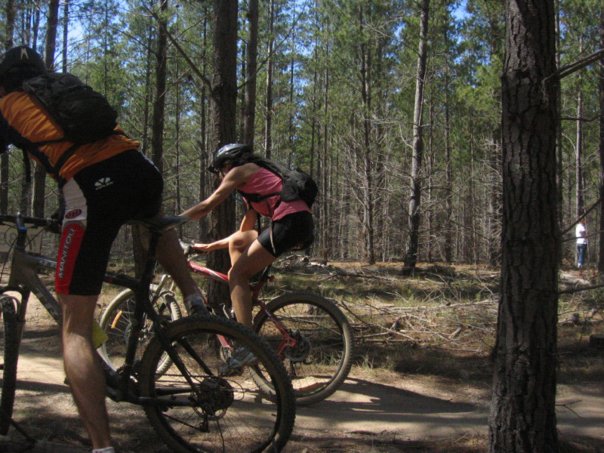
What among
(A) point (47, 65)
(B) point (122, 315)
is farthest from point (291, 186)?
(A) point (47, 65)

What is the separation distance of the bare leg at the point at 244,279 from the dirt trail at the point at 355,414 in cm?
80

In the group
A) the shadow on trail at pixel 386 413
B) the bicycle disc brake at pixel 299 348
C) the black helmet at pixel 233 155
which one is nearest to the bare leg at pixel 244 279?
the bicycle disc brake at pixel 299 348

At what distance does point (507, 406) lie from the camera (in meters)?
2.44

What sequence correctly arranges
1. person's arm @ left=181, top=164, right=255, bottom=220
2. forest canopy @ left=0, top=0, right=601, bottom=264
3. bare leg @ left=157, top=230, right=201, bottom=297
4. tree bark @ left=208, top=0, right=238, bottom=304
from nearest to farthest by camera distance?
bare leg @ left=157, top=230, right=201, bottom=297 → person's arm @ left=181, top=164, right=255, bottom=220 → tree bark @ left=208, top=0, right=238, bottom=304 → forest canopy @ left=0, top=0, right=601, bottom=264

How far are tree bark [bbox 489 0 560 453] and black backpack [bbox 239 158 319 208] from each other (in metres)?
1.58

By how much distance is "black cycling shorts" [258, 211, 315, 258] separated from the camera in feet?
12.1

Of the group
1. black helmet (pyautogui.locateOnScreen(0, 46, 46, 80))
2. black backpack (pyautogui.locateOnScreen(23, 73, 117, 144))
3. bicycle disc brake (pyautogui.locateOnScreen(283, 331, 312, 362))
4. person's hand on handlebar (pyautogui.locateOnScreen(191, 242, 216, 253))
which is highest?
black helmet (pyautogui.locateOnScreen(0, 46, 46, 80))

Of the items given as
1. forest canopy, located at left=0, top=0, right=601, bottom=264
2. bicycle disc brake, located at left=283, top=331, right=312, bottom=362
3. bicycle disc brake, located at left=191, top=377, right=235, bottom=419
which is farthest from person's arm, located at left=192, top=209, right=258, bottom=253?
forest canopy, located at left=0, top=0, right=601, bottom=264

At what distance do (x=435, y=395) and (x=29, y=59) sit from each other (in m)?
3.60

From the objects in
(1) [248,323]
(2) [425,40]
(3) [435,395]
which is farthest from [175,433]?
(2) [425,40]

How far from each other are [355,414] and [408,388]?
0.87 m

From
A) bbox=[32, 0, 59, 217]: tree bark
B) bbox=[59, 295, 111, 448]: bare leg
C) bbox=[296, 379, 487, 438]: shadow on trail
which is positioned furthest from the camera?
bbox=[32, 0, 59, 217]: tree bark

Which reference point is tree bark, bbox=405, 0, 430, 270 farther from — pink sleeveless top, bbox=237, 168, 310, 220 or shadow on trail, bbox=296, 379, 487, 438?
pink sleeveless top, bbox=237, 168, 310, 220

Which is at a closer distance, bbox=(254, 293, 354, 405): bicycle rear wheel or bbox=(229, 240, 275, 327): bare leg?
bbox=(229, 240, 275, 327): bare leg
